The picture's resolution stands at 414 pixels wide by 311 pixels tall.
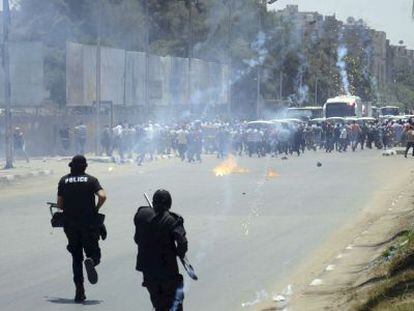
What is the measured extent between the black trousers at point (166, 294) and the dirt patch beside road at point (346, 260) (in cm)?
202

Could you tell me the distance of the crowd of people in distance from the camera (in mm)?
42281

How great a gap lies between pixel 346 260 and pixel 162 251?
6327mm

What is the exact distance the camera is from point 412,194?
23703mm

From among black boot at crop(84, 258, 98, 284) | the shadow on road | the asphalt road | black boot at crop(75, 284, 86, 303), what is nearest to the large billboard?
the asphalt road

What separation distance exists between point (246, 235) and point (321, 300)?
5979 mm

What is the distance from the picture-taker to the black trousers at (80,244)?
32.4 ft

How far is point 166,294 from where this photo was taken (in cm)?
725

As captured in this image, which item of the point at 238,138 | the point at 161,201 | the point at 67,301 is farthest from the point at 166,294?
the point at 238,138

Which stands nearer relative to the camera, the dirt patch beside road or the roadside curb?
the dirt patch beside road

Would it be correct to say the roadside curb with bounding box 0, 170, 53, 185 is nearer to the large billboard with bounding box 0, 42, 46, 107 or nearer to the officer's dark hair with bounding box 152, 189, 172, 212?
the large billboard with bounding box 0, 42, 46, 107

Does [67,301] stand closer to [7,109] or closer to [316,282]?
[316,282]

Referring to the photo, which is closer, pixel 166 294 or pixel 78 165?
pixel 166 294

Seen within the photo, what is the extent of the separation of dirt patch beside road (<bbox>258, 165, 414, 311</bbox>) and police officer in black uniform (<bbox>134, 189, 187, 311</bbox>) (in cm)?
206

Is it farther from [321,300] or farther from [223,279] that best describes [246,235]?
[321,300]
